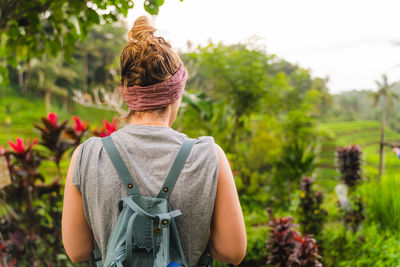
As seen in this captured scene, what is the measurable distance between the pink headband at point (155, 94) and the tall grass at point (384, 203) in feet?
9.21

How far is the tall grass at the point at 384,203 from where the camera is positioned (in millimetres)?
2852

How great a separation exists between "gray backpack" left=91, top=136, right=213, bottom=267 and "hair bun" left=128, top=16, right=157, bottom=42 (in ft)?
1.21

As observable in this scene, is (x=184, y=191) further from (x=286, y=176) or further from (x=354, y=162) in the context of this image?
(x=286, y=176)

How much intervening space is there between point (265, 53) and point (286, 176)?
68.2 inches

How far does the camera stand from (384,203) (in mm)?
2984

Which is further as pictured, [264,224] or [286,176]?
[286,176]

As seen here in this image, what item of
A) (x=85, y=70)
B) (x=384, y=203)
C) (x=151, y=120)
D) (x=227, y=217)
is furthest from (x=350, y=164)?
(x=85, y=70)

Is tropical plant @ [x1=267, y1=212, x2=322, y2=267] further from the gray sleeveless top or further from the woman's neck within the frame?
the woman's neck

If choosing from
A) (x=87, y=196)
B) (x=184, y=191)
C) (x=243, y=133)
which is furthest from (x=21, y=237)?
(x=243, y=133)

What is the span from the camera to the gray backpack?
33.0 inches

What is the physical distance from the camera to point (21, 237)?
8.91 feet

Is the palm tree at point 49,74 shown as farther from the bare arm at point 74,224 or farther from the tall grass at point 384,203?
the bare arm at point 74,224

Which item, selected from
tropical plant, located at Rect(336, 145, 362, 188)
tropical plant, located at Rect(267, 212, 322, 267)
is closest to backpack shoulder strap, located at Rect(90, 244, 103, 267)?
tropical plant, located at Rect(267, 212, 322, 267)

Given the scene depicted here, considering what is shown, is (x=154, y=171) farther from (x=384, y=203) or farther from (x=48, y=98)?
(x=48, y=98)
